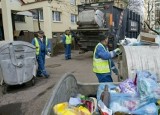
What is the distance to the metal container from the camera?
4.15 meters

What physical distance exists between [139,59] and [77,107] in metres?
1.79

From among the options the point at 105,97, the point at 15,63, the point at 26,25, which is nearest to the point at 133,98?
the point at 105,97

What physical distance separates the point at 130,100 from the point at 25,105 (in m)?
3.13

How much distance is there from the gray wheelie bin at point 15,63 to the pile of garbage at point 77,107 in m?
3.90

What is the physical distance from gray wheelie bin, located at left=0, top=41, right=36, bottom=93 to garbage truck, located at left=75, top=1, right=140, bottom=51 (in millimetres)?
4360

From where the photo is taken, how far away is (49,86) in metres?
7.14

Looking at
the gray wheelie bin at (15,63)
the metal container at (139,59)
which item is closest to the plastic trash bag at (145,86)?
the metal container at (139,59)

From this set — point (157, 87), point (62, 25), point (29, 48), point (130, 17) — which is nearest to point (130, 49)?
point (157, 87)

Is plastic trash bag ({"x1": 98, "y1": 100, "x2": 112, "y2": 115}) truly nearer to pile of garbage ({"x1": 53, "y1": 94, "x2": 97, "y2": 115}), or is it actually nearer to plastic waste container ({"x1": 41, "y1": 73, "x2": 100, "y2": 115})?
pile of garbage ({"x1": 53, "y1": 94, "x2": 97, "y2": 115})

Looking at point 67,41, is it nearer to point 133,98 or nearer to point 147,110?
point 133,98

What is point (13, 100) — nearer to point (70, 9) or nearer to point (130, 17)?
point (130, 17)

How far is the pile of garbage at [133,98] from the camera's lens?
2773 millimetres

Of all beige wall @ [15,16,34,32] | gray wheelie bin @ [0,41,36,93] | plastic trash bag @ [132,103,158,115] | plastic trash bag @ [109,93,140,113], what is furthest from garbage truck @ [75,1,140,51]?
plastic trash bag @ [132,103,158,115]

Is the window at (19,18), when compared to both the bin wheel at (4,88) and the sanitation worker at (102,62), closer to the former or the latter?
the bin wheel at (4,88)
